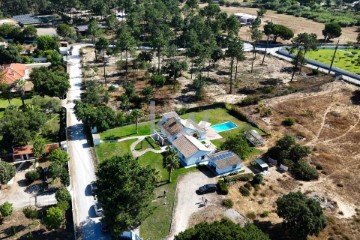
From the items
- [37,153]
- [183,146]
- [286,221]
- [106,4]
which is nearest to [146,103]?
[183,146]

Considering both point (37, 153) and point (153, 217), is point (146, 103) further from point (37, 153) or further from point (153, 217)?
point (153, 217)

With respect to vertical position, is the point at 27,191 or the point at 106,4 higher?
the point at 106,4

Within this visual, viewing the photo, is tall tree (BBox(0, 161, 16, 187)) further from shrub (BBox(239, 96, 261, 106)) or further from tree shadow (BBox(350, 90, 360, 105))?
tree shadow (BBox(350, 90, 360, 105))

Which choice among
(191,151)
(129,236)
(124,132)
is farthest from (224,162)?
(124,132)

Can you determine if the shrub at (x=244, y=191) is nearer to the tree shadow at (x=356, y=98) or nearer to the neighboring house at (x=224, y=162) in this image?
the neighboring house at (x=224, y=162)

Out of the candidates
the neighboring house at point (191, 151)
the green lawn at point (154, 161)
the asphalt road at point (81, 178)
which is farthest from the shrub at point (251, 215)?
the asphalt road at point (81, 178)

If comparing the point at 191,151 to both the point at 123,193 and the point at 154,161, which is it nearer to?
the point at 154,161
